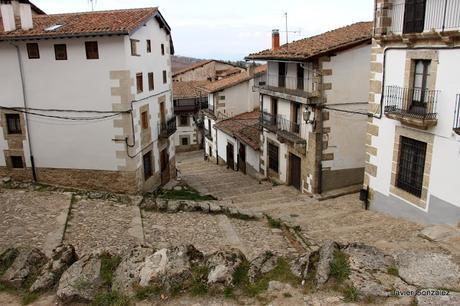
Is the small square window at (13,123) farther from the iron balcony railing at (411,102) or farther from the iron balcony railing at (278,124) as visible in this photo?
the iron balcony railing at (411,102)

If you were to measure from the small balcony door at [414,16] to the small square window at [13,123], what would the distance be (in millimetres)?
15115

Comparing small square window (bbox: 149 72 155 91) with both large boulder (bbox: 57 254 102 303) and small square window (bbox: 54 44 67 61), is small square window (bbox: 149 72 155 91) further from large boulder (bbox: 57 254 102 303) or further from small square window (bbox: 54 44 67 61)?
large boulder (bbox: 57 254 102 303)

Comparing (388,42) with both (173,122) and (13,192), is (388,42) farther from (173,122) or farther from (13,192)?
(13,192)

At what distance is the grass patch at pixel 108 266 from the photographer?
7.43 meters

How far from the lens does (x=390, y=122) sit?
12844 millimetres

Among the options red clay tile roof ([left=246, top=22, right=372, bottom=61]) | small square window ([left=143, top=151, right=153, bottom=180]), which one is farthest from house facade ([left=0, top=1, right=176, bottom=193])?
red clay tile roof ([left=246, top=22, right=372, bottom=61])

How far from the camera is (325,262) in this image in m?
7.19

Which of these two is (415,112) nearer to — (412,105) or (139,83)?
(412,105)

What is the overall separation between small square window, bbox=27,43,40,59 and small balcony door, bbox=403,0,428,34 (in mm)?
13317

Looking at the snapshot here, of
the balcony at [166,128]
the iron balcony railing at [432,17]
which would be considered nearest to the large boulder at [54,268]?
the iron balcony railing at [432,17]

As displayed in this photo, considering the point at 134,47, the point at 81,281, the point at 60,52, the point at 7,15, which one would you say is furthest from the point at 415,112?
the point at 7,15

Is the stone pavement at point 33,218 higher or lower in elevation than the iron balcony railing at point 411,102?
lower

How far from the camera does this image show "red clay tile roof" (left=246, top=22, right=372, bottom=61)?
52.7 ft

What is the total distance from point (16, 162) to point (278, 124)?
12.3 meters
